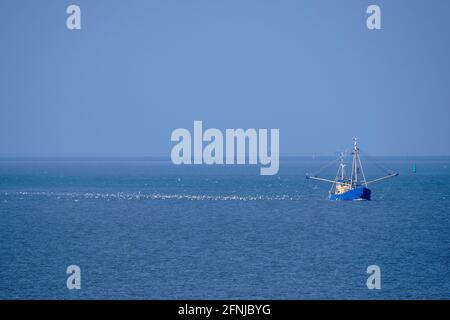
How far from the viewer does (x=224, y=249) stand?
7594 cm

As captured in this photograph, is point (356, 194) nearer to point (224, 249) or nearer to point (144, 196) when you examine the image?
point (144, 196)

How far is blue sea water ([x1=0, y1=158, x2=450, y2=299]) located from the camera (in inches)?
2159

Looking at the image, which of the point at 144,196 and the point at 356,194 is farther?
the point at 144,196

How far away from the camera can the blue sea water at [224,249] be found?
54.8 meters

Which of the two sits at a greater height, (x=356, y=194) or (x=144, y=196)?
(x=356, y=194)

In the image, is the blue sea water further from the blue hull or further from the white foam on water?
the white foam on water

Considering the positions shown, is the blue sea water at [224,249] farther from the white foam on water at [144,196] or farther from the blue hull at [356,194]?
the white foam on water at [144,196]

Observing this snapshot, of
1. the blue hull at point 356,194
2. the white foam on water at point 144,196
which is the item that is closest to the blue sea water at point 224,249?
the blue hull at point 356,194

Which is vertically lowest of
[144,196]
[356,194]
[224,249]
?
[144,196]

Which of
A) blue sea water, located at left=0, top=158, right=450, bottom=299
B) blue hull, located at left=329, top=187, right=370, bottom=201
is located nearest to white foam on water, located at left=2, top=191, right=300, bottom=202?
blue hull, located at left=329, top=187, right=370, bottom=201

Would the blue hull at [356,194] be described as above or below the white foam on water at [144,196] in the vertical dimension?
above

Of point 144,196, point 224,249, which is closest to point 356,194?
point 144,196
